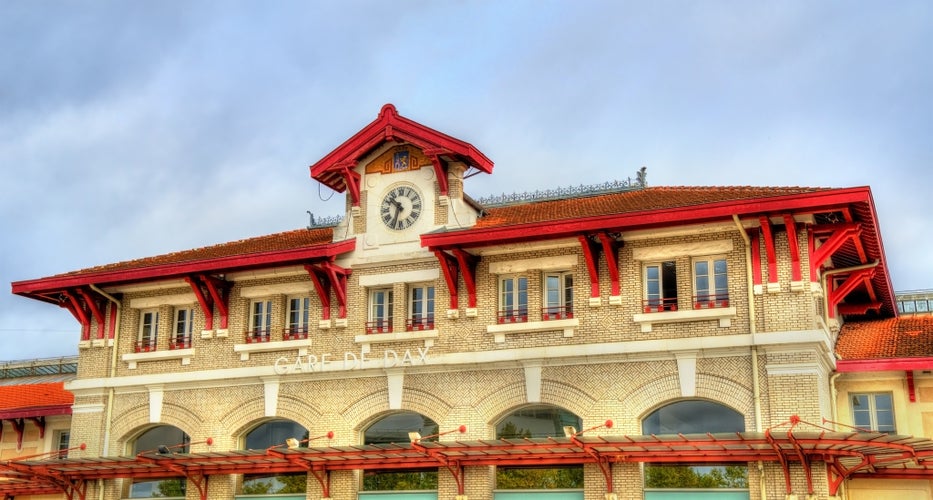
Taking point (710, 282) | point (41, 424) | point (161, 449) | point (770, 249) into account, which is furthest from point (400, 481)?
point (41, 424)

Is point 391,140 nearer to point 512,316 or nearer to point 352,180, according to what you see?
point 352,180

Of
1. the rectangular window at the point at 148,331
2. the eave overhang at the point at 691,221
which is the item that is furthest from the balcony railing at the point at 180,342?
the eave overhang at the point at 691,221

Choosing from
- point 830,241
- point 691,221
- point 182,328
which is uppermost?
point 691,221

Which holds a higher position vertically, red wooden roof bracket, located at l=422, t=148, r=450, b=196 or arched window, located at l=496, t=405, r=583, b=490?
red wooden roof bracket, located at l=422, t=148, r=450, b=196

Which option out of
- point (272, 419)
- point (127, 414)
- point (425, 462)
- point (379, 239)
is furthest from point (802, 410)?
point (127, 414)

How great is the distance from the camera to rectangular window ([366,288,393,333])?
28141 millimetres

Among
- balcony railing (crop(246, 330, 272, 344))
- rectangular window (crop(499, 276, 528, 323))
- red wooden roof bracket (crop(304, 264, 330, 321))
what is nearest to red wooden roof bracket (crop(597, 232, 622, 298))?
rectangular window (crop(499, 276, 528, 323))

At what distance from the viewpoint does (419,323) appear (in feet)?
91.4

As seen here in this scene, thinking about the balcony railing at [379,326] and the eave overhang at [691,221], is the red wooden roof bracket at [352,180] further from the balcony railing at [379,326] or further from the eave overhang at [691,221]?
the balcony railing at [379,326]

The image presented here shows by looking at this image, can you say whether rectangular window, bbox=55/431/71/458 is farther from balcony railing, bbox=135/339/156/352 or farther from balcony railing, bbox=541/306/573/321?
balcony railing, bbox=541/306/573/321

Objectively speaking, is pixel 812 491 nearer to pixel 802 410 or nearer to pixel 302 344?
pixel 802 410

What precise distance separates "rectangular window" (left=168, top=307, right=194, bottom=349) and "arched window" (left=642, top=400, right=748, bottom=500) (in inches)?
504

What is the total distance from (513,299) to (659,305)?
364 cm

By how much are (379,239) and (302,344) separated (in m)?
3.31
